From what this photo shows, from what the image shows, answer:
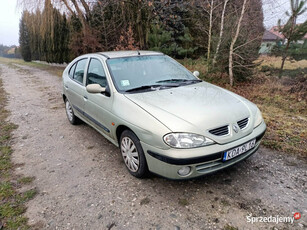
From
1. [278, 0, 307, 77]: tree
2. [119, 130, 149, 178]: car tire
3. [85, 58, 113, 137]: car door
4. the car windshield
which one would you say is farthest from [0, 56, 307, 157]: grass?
[85, 58, 113, 137]: car door

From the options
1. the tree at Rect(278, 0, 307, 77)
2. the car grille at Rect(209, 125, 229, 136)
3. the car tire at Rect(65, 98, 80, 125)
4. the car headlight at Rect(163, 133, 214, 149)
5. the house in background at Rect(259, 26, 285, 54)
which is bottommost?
the car tire at Rect(65, 98, 80, 125)

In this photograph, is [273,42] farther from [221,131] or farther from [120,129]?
[120,129]

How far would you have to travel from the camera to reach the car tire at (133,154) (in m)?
2.48

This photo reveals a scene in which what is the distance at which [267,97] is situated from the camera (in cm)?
607

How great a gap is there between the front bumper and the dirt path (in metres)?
0.36

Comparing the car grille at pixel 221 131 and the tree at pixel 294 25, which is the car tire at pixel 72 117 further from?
the tree at pixel 294 25

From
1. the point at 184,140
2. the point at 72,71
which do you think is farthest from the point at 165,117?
the point at 72,71

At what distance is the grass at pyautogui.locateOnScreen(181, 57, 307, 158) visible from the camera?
3498 mm

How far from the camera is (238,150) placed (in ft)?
7.55

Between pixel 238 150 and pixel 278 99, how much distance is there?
4.43m

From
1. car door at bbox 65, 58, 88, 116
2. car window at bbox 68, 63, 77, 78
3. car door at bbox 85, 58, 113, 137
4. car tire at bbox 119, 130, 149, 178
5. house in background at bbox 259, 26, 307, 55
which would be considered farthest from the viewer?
house in background at bbox 259, 26, 307, 55

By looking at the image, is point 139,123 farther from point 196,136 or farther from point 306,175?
point 306,175

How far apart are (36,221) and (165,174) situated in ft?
4.57
